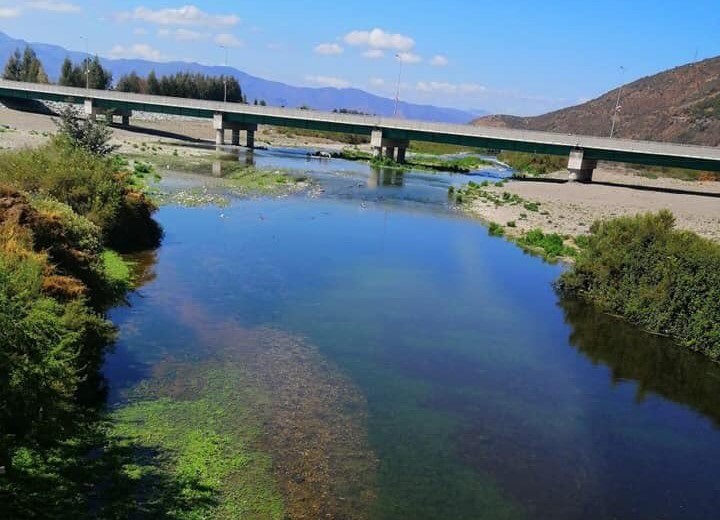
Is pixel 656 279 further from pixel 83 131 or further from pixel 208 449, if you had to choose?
pixel 83 131

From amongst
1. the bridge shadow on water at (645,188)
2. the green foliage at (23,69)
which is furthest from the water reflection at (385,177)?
the green foliage at (23,69)

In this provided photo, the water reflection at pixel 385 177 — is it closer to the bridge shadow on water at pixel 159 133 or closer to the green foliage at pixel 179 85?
the bridge shadow on water at pixel 159 133

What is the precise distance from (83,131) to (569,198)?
46.4 metres

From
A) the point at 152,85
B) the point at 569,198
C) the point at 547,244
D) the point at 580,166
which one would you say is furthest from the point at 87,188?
the point at 152,85

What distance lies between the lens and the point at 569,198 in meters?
63.6

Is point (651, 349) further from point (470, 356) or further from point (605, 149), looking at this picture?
point (605, 149)

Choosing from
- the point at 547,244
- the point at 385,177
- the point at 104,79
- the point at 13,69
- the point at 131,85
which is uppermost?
the point at 13,69

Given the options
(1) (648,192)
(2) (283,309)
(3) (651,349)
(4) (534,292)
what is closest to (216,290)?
(2) (283,309)

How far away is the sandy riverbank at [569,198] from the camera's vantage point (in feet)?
160

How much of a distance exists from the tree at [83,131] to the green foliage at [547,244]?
1048 inches

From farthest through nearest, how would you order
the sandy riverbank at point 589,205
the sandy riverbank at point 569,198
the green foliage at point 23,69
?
1. the green foliage at point 23,69
2. the sandy riverbank at point 569,198
3. the sandy riverbank at point 589,205

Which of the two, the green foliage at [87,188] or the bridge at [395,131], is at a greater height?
the bridge at [395,131]

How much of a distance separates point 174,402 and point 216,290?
31.8 feet

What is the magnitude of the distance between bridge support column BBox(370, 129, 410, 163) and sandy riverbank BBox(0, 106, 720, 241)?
23794 mm
